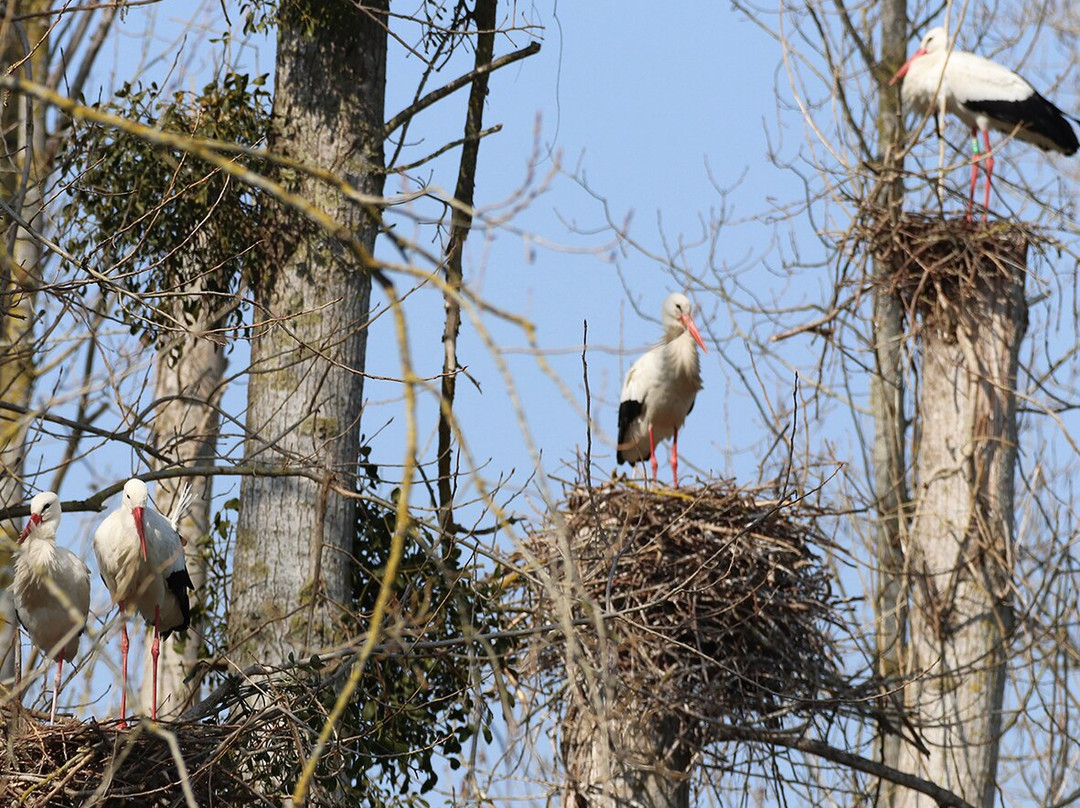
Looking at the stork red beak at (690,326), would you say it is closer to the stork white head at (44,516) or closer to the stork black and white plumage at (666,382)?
the stork black and white plumage at (666,382)

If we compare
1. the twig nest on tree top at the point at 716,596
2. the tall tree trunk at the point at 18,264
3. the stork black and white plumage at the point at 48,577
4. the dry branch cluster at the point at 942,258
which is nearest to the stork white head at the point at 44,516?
the stork black and white plumage at the point at 48,577

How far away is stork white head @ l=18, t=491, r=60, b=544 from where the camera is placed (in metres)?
6.43

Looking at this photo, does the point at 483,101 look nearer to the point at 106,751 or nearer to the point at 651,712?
the point at 651,712

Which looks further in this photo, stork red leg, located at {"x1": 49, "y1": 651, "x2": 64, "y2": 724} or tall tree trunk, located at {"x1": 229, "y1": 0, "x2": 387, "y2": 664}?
tall tree trunk, located at {"x1": 229, "y1": 0, "x2": 387, "y2": 664}

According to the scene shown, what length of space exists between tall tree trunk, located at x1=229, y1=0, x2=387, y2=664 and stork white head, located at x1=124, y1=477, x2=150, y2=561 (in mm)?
408

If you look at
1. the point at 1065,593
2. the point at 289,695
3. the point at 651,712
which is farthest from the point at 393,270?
the point at 1065,593

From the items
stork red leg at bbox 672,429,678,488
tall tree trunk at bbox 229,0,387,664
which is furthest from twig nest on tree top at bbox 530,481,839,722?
stork red leg at bbox 672,429,678,488

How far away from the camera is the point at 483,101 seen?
766cm

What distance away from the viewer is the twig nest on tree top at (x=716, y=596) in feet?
23.1

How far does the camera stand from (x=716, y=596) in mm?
7242

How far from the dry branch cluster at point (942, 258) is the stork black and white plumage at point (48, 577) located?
14.1 feet

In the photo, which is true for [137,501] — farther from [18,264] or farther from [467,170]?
[467,170]

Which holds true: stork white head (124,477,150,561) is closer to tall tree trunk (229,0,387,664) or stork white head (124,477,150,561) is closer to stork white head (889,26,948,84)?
tall tree trunk (229,0,387,664)

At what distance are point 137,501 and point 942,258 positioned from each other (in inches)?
164
